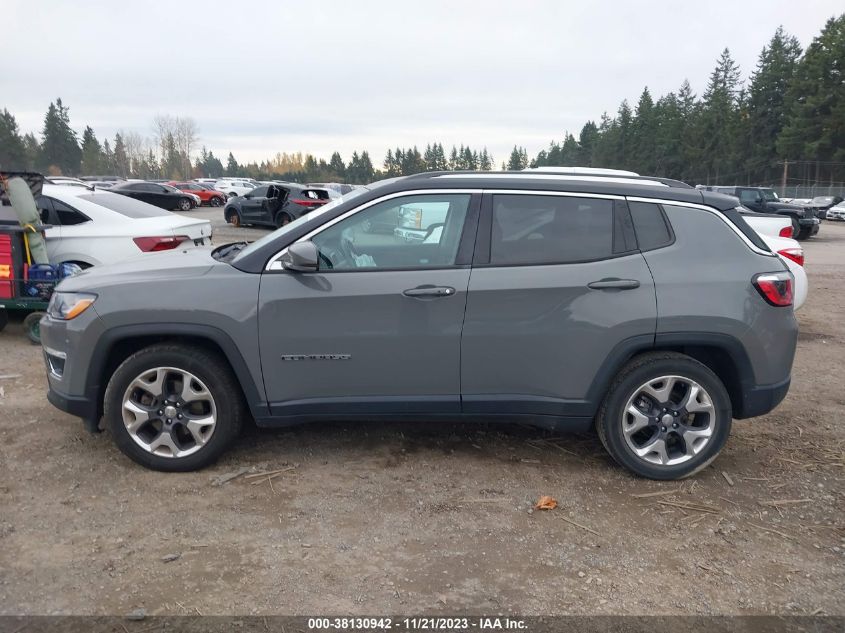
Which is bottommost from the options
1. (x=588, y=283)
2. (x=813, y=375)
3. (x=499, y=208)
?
(x=813, y=375)

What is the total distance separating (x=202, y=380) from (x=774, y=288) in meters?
3.41

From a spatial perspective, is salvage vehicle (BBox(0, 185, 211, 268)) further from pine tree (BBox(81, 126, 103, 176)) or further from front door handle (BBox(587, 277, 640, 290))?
pine tree (BBox(81, 126, 103, 176))

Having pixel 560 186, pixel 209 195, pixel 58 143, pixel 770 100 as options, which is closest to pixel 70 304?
pixel 560 186

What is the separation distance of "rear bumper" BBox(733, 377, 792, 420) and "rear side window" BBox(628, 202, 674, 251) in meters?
1.04

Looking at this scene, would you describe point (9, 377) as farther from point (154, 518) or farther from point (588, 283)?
point (588, 283)

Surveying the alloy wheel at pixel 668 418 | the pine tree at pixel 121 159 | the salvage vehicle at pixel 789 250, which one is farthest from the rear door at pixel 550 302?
the pine tree at pixel 121 159

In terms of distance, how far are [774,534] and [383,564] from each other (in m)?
2.07

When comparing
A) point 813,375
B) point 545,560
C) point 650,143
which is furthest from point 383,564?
point 650,143

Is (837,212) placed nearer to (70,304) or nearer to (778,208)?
(778,208)

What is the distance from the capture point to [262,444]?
4484 millimetres

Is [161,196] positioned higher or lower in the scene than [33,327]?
higher

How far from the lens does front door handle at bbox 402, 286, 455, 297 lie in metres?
3.81

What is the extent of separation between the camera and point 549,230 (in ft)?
13.0

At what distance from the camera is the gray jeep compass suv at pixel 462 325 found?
3.84 m
